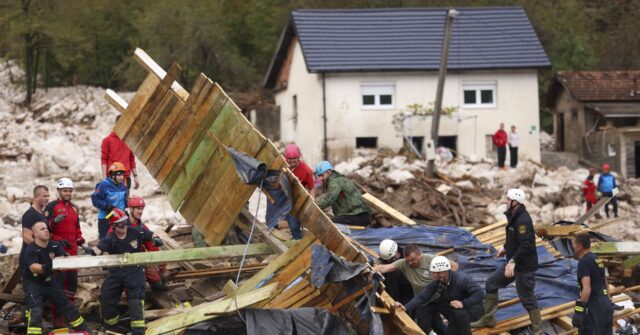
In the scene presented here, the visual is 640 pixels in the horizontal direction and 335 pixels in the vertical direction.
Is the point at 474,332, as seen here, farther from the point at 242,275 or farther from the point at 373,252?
the point at 242,275

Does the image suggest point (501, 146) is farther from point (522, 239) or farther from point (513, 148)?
point (522, 239)

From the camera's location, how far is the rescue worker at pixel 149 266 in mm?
13156

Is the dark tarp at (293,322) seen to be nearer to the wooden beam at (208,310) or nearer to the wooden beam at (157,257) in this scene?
the wooden beam at (208,310)

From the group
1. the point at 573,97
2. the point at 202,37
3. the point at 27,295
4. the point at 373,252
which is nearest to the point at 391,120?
the point at 573,97

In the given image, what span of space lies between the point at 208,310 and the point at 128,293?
116cm

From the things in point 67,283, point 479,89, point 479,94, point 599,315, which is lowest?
point 599,315

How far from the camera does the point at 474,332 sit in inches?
533

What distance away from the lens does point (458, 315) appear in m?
12.6

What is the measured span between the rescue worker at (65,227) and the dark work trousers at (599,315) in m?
6.36

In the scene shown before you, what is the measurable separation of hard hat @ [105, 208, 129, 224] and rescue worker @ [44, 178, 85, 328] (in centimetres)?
47

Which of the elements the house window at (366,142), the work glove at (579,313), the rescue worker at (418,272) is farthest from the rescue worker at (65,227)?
the house window at (366,142)

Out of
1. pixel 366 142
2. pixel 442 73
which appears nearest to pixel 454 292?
pixel 442 73

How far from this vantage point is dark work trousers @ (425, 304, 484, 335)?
496 inches

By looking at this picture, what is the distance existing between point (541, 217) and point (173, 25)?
2652 cm
